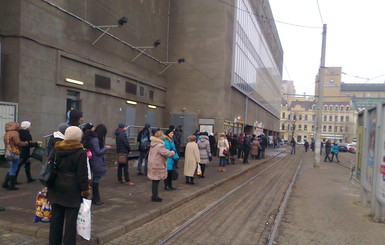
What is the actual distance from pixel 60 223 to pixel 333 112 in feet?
362

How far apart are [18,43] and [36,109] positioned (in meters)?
2.57

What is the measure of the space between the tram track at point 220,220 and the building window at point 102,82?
9.72m

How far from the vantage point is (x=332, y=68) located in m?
110

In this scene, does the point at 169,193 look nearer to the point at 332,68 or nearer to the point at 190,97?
the point at 190,97

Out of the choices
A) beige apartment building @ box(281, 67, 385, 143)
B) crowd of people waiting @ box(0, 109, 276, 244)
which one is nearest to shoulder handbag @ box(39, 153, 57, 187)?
crowd of people waiting @ box(0, 109, 276, 244)

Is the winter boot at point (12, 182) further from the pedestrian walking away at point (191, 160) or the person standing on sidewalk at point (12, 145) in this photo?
the pedestrian walking away at point (191, 160)

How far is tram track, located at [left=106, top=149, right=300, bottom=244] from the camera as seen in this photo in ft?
17.4

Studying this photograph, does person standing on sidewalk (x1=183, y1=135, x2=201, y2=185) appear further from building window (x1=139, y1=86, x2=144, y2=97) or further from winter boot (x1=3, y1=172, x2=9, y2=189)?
building window (x1=139, y1=86, x2=144, y2=97)

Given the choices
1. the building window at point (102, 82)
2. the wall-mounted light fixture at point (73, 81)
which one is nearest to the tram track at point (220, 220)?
the wall-mounted light fixture at point (73, 81)

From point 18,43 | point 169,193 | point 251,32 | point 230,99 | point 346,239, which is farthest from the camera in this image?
point 251,32

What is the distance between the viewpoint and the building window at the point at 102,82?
16.4 m

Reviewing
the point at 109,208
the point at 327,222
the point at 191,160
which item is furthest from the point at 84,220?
the point at 191,160

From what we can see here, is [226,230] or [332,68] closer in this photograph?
[226,230]

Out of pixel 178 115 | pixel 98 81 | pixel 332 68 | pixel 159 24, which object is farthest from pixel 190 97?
pixel 332 68
